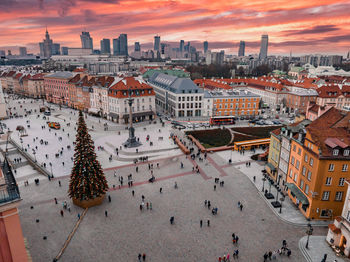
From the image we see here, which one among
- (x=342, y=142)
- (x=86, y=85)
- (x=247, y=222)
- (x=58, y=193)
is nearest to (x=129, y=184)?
(x=58, y=193)

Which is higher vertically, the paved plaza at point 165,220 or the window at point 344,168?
the window at point 344,168

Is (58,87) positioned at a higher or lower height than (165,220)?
higher

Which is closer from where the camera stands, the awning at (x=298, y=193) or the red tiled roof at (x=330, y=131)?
the red tiled roof at (x=330, y=131)

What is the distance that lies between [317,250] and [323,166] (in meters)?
8.89

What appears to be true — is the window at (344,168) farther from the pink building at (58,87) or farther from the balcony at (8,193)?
the pink building at (58,87)

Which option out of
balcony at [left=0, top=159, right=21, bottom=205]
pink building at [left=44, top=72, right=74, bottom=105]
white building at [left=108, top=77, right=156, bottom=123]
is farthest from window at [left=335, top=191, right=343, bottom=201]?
pink building at [left=44, top=72, right=74, bottom=105]

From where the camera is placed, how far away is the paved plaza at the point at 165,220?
25.3m

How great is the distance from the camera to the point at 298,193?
32.2 m

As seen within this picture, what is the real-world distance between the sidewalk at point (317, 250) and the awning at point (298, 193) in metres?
4.41

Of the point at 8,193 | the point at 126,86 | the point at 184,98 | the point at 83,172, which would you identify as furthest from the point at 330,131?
the point at 126,86

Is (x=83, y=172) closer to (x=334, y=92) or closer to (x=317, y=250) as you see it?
(x=317, y=250)

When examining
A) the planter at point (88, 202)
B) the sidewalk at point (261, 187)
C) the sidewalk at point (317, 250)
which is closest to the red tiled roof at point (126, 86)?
the sidewalk at point (261, 187)

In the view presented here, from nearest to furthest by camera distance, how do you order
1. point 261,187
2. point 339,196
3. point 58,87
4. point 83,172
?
point 339,196, point 83,172, point 261,187, point 58,87

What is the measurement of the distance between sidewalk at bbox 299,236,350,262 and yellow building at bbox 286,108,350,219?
3.87m
